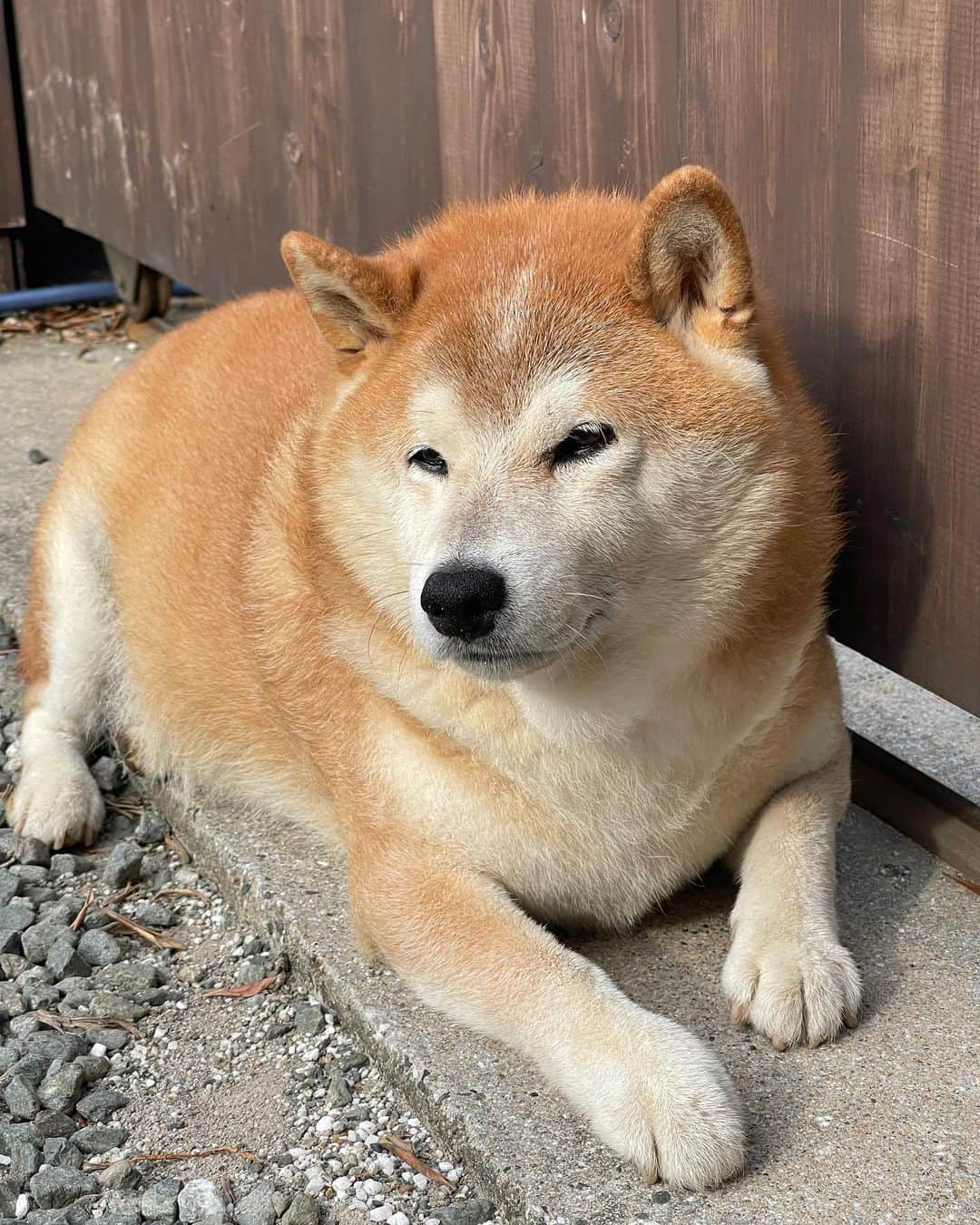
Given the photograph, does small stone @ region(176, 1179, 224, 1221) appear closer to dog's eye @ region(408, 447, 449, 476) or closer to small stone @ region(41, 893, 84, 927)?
small stone @ region(41, 893, 84, 927)

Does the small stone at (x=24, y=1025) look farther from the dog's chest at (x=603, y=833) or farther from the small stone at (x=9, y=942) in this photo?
the dog's chest at (x=603, y=833)

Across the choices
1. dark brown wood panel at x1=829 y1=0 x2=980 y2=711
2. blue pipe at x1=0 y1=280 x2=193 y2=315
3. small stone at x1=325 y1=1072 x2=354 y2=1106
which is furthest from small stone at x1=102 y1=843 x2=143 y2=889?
blue pipe at x1=0 y1=280 x2=193 y2=315

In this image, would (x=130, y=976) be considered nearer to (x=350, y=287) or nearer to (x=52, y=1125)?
(x=52, y=1125)

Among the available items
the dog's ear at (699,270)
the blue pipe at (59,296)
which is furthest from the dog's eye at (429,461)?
the blue pipe at (59,296)

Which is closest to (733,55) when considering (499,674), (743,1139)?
(499,674)

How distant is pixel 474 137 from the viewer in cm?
406

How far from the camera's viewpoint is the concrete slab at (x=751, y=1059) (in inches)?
89.0

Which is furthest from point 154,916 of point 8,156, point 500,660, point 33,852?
point 8,156

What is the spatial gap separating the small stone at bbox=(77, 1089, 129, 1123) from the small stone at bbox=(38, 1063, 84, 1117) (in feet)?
0.06

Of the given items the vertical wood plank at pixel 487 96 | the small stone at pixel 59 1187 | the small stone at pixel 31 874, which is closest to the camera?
the small stone at pixel 59 1187

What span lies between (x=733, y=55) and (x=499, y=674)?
4.84 feet

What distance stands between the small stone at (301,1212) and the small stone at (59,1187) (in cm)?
36

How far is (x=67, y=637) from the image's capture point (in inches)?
153

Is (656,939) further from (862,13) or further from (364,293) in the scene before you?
(862,13)
